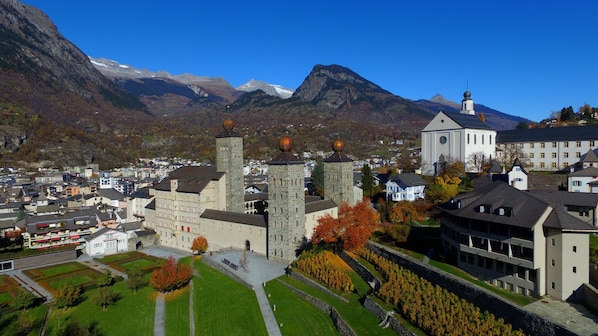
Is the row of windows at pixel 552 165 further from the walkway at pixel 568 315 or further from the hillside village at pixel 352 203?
the walkway at pixel 568 315

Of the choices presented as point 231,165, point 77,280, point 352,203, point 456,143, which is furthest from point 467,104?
point 77,280

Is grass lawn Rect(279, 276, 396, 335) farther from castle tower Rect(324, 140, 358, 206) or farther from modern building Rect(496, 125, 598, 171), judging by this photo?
modern building Rect(496, 125, 598, 171)

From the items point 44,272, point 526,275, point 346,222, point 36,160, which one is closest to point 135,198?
point 44,272

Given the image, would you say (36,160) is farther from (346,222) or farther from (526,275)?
(526,275)

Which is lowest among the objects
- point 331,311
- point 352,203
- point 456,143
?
point 331,311

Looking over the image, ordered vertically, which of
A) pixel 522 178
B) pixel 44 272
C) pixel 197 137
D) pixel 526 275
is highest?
pixel 197 137

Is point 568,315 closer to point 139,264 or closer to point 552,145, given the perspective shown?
point 139,264

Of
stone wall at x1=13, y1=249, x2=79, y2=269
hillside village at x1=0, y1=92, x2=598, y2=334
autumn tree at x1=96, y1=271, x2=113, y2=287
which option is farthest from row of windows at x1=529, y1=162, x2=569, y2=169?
stone wall at x1=13, y1=249, x2=79, y2=269
